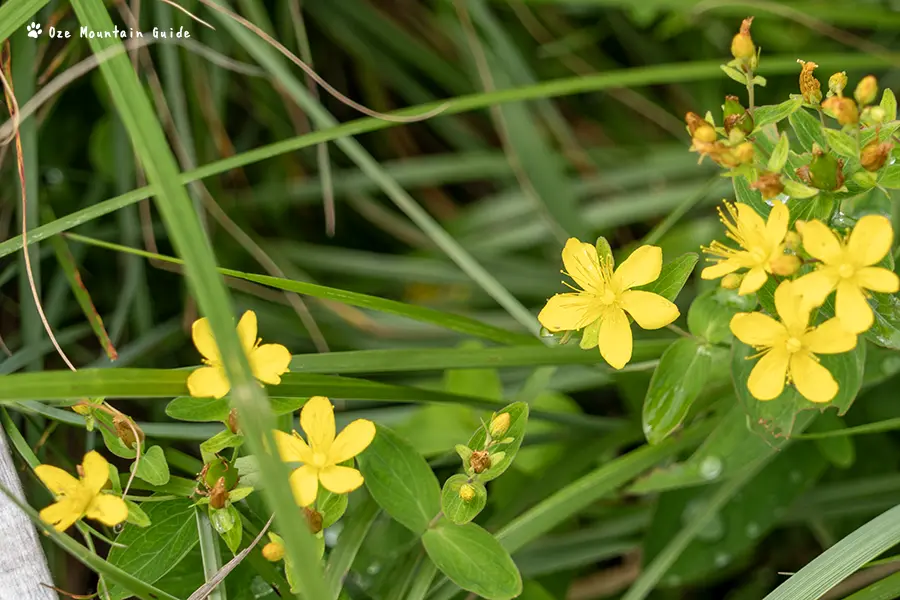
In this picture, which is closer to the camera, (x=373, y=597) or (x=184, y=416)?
(x=184, y=416)

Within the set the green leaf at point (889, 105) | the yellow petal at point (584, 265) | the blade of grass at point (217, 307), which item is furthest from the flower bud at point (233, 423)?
the green leaf at point (889, 105)

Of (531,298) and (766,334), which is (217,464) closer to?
(766,334)

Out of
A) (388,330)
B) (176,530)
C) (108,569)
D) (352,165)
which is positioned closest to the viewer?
(108,569)

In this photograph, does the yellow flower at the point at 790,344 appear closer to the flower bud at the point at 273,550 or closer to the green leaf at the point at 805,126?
the green leaf at the point at 805,126

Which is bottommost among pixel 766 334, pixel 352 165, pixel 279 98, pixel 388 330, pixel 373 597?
pixel 373 597

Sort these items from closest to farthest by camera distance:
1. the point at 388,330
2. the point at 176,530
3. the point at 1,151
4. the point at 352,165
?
1. the point at 176,530
2. the point at 1,151
3. the point at 388,330
4. the point at 352,165

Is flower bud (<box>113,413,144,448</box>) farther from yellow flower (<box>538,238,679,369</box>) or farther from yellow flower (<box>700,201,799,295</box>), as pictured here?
yellow flower (<box>700,201,799,295</box>)

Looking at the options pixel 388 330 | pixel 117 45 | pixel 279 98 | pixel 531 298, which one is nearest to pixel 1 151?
pixel 117 45
